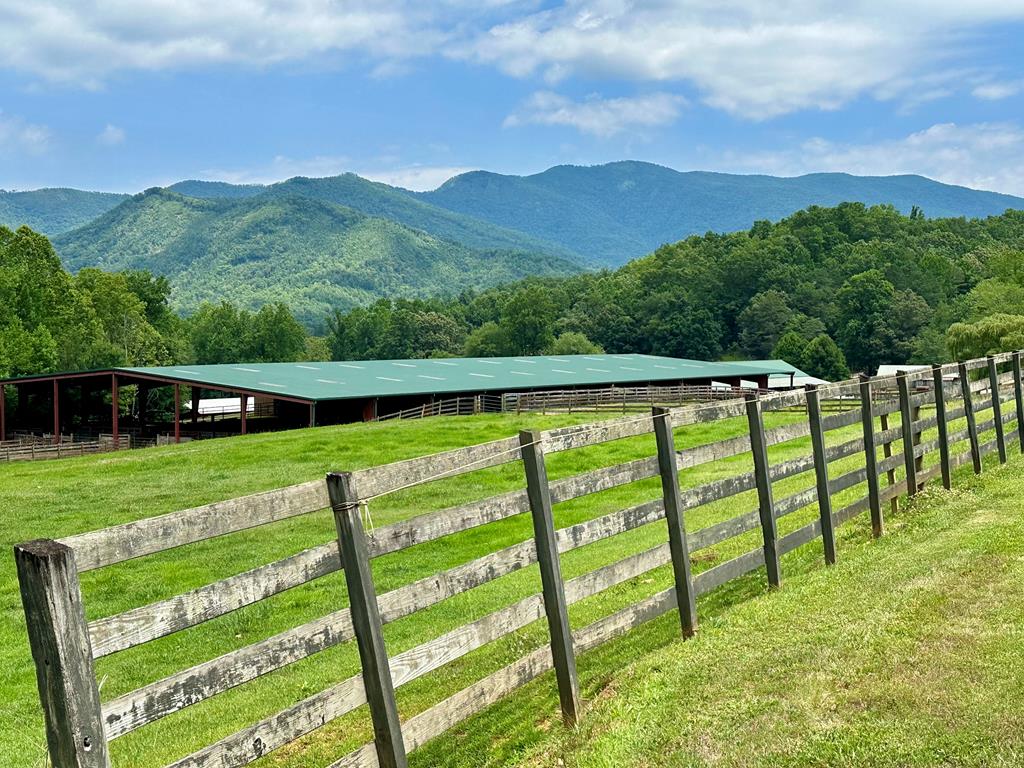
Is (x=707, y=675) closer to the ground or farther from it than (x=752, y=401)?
closer to the ground

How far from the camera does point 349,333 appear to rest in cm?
17562

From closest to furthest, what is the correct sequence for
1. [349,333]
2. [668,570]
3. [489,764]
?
[489,764], [668,570], [349,333]

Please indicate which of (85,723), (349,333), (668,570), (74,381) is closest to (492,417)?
(74,381)

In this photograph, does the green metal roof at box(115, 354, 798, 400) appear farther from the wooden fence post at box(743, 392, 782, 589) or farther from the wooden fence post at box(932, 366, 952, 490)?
the wooden fence post at box(743, 392, 782, 589)

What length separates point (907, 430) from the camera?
11273 millimetres

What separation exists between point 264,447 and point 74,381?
2601 centimetres

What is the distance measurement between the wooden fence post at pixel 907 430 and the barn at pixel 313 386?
119 ft

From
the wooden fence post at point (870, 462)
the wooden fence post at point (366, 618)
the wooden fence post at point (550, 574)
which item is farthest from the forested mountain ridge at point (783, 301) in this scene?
the wooden fence post at point (366, 618)

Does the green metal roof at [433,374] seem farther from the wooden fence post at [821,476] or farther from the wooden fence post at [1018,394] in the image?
the wooden fence post at [821,476]

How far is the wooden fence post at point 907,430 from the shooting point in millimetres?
11281

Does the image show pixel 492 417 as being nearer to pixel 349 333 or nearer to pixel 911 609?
pixel 911 609

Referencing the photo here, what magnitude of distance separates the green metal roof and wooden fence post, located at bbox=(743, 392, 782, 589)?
127ft

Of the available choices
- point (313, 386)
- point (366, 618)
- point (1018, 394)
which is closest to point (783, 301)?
point (313, 386)

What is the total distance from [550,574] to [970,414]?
968cm
